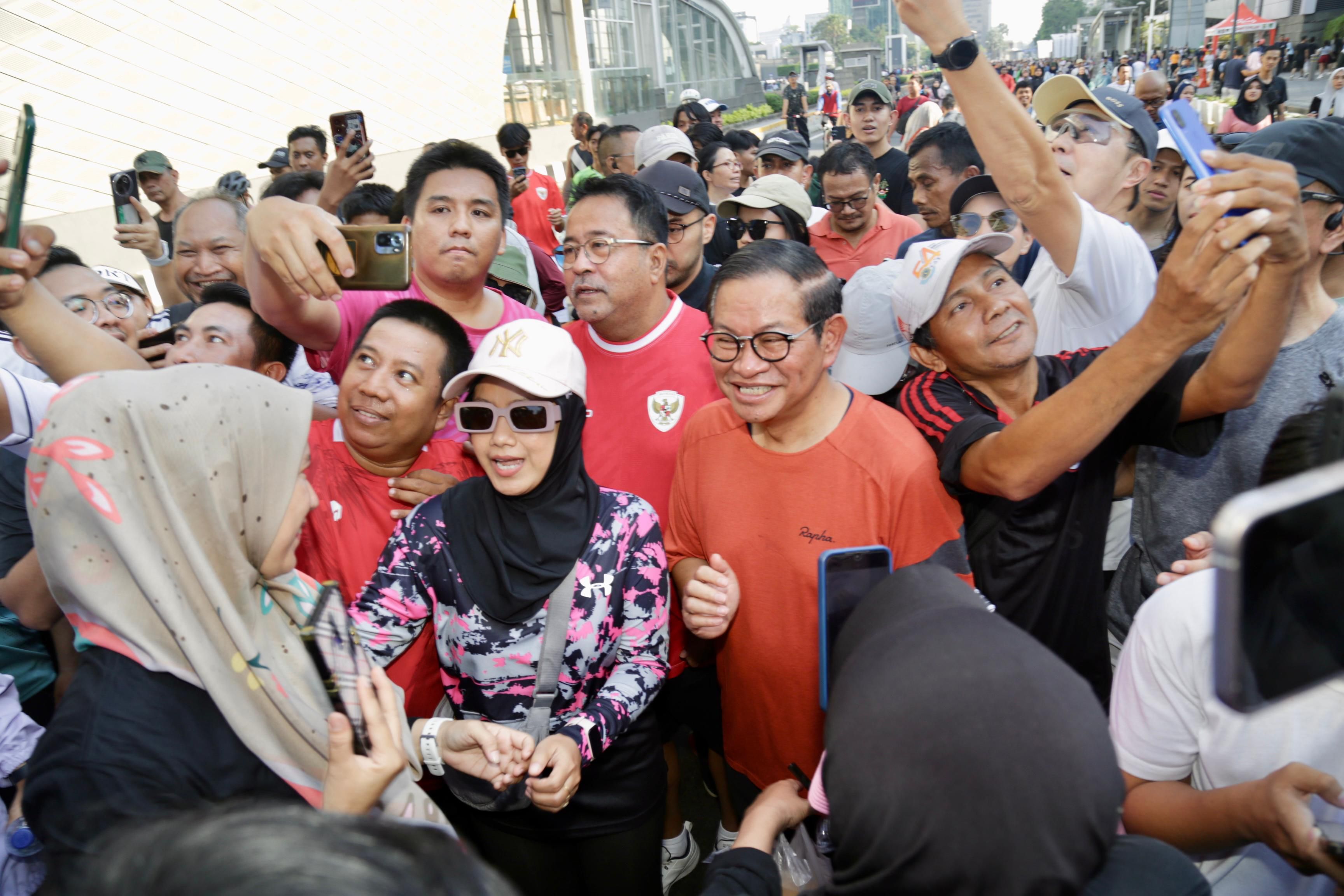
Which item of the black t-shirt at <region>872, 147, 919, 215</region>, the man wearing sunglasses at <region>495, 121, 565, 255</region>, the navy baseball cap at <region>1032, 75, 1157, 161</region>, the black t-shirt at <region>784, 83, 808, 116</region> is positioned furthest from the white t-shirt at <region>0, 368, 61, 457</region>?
the black t-shirt at <region>784, 83, 808, 116</region>

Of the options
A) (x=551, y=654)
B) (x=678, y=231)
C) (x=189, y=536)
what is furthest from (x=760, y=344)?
(x=678, y=231)

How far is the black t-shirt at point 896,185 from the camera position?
736cm

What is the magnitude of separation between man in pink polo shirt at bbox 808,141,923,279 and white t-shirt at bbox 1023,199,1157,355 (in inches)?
91.6

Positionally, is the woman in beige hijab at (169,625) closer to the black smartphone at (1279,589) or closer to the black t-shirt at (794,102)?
the black smartphone at (1279,589)

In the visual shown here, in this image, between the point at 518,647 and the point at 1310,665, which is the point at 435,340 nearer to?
the point at 518,647

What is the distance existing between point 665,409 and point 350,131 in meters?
2.20

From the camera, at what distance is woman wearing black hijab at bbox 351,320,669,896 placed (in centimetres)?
220

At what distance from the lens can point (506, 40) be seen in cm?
2489

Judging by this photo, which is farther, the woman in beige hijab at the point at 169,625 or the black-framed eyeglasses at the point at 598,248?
the black-framed eyeglasses at the point at 598,248

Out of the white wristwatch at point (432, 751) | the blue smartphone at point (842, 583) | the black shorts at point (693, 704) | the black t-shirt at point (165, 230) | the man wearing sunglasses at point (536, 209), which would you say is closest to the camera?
the blue smartphone at point (842, 583)

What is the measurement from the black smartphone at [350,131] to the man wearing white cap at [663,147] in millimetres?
2756

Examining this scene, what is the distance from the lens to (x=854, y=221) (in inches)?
205

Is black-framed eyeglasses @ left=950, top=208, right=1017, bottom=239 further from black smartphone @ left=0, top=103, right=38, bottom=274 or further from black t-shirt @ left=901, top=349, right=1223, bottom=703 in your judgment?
black smartphone @ left=0, top=103, right=38, bottom=274

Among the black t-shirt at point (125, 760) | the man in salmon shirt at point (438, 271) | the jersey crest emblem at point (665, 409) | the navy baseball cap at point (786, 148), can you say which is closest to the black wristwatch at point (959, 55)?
the jersey crest emblem at point (665, 409)
